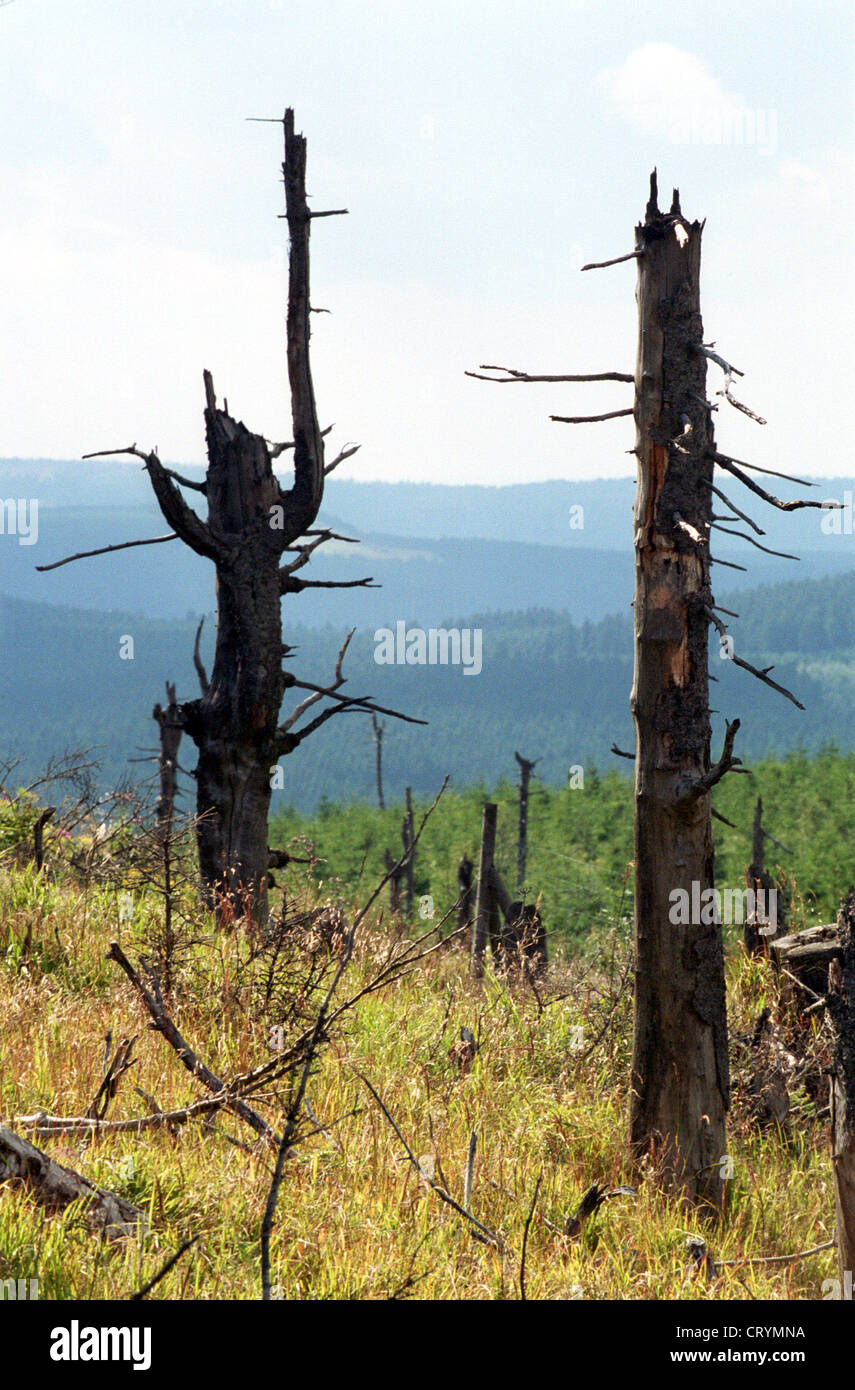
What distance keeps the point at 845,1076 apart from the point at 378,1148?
1978mm

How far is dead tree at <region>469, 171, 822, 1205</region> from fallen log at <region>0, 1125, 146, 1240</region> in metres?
2.68

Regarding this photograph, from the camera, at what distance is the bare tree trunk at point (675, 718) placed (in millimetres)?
5254

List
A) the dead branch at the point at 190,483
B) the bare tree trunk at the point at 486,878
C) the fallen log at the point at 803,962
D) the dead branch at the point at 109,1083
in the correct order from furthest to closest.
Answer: the bare tree trunk at the point at 486,878 < the dead branch at the point at 190,483 < the fallen log at the point at 803,962 < the dead branch at the point at 109,1083

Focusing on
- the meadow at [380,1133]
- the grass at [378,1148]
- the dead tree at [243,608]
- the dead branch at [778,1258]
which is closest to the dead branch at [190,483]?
the dead tree at [243,608]

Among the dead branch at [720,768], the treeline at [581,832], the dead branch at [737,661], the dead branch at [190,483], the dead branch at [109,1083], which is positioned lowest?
the treeline at [581,832]

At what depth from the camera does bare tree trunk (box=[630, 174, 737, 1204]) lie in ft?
17.2

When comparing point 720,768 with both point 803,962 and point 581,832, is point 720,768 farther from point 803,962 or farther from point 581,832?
point 581,832

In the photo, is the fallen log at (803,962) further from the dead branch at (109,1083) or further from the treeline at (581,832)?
the treeline at (581,832)

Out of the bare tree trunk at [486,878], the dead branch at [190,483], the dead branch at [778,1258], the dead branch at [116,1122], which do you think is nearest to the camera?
the dead branch at [778,1258]

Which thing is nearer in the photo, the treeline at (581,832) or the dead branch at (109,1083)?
the dead branch at (109,1083)

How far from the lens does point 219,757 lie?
9.12 metres

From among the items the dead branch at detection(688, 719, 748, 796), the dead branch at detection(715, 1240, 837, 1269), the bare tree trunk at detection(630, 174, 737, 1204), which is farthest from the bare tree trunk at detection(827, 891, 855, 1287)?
the bare tree trunk at detection(630, 174, 737, 1204)

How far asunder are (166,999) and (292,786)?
185m

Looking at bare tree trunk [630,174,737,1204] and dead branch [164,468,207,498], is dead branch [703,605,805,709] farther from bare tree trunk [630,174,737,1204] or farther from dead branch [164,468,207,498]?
dead branch [164,468,207,498]
